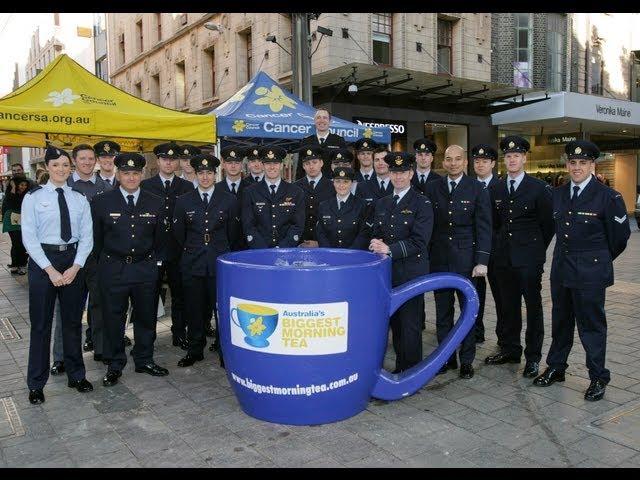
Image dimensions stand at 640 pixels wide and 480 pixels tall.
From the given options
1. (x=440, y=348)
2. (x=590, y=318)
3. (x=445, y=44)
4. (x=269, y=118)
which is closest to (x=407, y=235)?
(x=440, y=348)

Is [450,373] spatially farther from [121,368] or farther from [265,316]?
[121,368]

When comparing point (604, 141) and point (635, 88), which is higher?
point (635, 88)

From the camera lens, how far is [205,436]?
→ 11.8ft

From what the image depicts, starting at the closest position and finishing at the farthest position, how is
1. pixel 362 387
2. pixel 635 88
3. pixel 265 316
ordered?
pixel 265 316, pixel 362 387, pixel 635 88

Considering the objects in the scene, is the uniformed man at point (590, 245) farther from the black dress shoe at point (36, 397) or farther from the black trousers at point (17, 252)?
the black trousers at point (17, 252)

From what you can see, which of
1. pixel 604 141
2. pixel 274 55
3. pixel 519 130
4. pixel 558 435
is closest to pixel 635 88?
pixel 604 141

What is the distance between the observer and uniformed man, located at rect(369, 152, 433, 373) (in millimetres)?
4449

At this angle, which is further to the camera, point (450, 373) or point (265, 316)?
point (450, 373)

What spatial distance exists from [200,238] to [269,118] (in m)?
3.82

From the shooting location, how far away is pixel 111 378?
4629mm

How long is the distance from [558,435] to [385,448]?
113cm

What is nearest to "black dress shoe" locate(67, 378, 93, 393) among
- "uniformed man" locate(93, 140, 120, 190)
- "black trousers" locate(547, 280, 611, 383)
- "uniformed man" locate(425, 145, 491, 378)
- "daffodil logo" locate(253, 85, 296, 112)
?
"uniformed man" locate(93, 140, 120, 190)

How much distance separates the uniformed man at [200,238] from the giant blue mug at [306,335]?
Result: 1.19 metres

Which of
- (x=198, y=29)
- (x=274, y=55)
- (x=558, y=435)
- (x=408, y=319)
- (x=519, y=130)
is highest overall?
(x=198, y=29)
